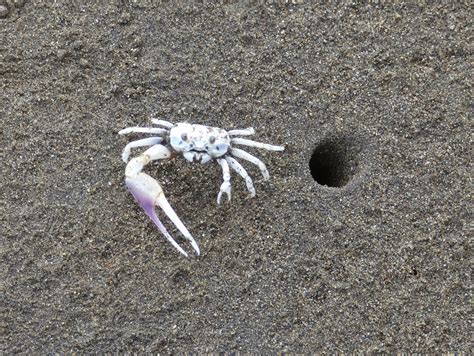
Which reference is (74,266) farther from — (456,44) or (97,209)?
(456,44)

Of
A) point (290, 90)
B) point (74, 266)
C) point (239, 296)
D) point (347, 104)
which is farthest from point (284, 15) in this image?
point (74, 266)

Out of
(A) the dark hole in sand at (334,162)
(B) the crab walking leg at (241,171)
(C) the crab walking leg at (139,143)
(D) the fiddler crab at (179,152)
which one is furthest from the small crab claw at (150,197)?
(A) the dark hole in sand at (334,162)

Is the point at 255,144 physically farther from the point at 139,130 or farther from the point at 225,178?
the point at 139,130

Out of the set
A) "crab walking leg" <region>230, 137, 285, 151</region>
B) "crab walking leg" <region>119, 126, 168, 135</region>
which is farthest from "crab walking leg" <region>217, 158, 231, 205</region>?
"crab walking leg" <region>119, 126, 168, 135</region>

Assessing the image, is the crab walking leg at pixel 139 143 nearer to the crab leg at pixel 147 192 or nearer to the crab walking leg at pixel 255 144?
the crab leg at pixel 147 192

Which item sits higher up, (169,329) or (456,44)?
(456,44)

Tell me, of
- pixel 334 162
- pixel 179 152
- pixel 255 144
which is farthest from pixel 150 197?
pixel 334 162

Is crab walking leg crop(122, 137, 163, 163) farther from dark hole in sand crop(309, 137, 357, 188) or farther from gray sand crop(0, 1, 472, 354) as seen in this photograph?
dark hole in sand crop(309, 137, 357, 188)
